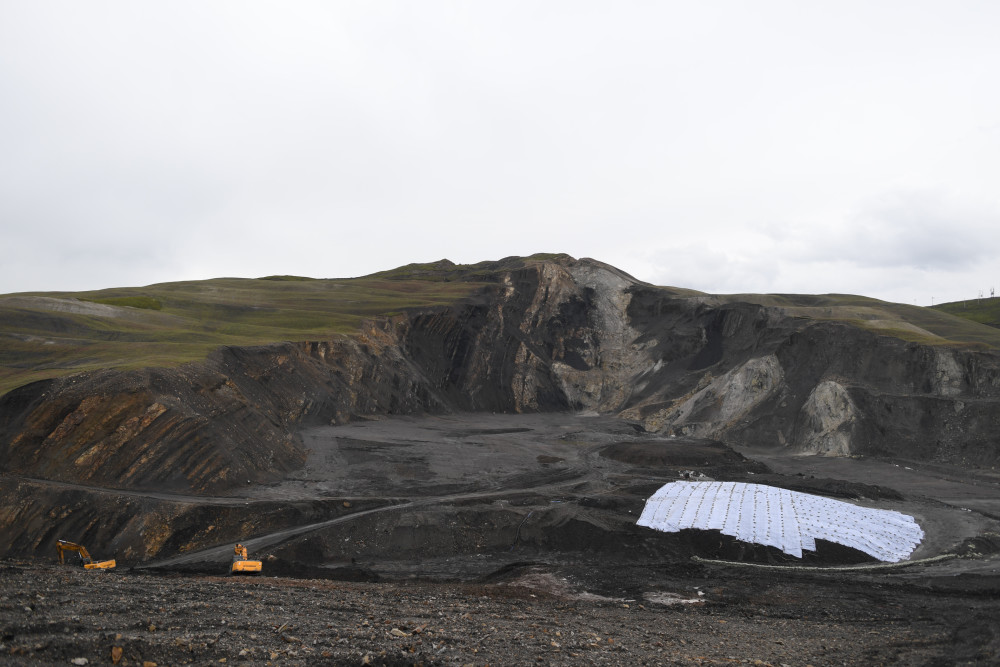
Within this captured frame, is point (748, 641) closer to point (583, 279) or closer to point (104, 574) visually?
point (104, 574)

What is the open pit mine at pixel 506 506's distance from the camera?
47.8 ft

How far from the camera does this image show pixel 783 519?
94.4 feet

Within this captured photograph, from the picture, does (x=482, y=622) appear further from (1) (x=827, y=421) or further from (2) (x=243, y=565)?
(1) (x=827, y=421)

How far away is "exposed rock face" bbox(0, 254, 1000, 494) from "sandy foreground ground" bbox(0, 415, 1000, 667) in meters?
5.68

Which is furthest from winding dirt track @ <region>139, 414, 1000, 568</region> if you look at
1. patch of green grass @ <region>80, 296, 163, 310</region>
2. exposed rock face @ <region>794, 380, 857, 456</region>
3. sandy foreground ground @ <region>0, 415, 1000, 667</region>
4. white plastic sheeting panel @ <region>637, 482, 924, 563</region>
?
patch of green grass @ <region>80, 296, 163, 310</region>

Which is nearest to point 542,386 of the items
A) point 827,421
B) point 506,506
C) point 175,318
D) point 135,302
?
point 827,421

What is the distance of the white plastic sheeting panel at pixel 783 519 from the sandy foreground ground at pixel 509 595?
1.14m

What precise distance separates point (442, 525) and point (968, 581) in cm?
1887

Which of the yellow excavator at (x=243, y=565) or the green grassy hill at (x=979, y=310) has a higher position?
the green grassy hill at (x=979, y=310)

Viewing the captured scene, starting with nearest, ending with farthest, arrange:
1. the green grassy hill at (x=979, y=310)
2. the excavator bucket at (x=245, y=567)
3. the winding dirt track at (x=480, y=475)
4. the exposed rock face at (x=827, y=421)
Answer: the excavator bucket at (x=245, y=567) → the winding dirt track at (x=480, y=475) → the exposed rock face at (x=827, y=421) → the green grassy hill at (x=979, y=310)

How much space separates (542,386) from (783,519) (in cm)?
4971

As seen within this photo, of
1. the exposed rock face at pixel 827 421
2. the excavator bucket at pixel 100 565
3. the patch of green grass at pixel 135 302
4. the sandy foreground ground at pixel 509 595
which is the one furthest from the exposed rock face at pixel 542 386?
the patch of green grass at pixel 135 302

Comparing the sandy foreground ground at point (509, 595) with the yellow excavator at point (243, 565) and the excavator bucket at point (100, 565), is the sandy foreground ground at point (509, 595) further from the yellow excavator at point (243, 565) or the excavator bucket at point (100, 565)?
the excavator bucket at point (100, 565)

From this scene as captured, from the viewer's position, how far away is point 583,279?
3612 inches
